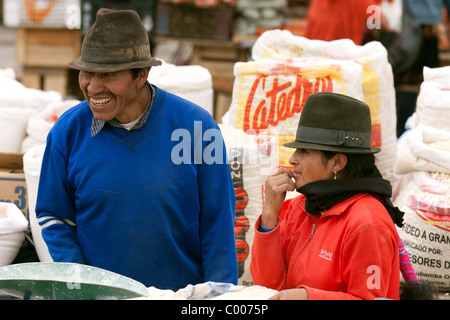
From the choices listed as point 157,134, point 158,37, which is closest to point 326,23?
point 158,37

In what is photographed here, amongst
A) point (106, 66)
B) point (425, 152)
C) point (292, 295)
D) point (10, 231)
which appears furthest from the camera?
point (425, 152)

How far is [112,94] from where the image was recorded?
89.9 inches

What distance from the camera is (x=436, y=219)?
3.14m

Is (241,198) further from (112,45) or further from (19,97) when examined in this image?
(19,97)

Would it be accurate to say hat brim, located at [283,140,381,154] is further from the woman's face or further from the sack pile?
the sack pile

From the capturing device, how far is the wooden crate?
24.0 feet

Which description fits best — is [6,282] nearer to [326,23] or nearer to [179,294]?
[179,294]

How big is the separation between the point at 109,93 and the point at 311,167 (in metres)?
0.70

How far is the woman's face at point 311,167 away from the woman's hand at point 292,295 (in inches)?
19.8

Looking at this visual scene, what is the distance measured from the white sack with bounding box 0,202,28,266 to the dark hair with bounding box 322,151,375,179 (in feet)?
4.98

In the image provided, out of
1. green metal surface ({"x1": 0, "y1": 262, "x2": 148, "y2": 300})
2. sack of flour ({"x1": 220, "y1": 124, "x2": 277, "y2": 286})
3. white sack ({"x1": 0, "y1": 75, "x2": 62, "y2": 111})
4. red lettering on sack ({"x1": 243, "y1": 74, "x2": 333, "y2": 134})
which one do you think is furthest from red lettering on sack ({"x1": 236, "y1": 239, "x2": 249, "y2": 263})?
white sack ({"x1": 0, "y1": 75, "x2": 62, "y2": 111})

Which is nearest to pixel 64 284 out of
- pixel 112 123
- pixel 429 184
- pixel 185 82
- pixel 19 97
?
pixel 112 123
